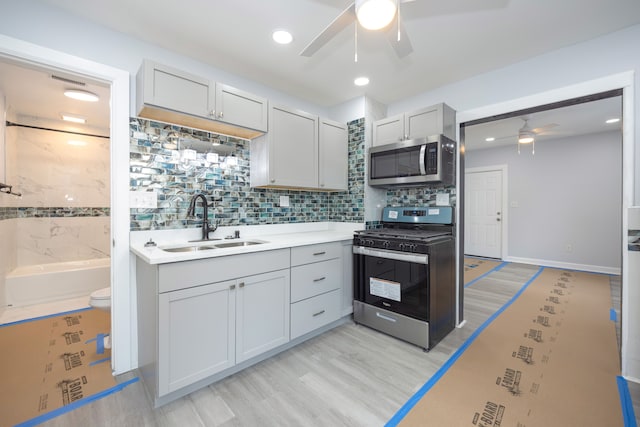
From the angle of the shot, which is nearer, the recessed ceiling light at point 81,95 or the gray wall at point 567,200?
the recessed ceiling light at point 81,95

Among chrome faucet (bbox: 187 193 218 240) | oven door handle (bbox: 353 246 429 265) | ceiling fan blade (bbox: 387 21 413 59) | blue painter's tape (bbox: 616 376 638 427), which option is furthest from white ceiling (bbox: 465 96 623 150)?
chrome faucet (bbox: 187 193 218 240)

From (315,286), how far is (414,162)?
4.93 feet

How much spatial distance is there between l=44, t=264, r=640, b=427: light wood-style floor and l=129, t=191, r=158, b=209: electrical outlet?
3.99 feet

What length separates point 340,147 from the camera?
3.10 m

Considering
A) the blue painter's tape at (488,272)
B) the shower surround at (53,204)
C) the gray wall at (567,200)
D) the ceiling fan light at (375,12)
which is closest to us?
the ceiling fan light at (375,12)

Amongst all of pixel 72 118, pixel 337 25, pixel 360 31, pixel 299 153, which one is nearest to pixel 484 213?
pixel 299 153

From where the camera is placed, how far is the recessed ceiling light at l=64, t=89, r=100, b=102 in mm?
2760

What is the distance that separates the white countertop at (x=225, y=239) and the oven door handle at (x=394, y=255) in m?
0.17

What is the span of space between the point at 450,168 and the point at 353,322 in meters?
1.80

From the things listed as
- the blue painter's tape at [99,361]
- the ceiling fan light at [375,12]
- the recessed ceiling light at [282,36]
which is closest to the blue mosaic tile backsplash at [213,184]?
the recessed ceiling light at [282,36]

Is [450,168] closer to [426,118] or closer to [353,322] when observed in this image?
[426,118]

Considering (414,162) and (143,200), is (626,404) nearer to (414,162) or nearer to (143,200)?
(414,162)

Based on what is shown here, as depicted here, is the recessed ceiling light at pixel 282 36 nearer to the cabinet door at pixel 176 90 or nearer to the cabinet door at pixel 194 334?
the cabinet door at pixel 176 90

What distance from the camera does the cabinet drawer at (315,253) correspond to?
2.23 meters
